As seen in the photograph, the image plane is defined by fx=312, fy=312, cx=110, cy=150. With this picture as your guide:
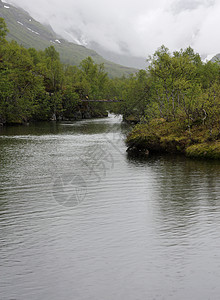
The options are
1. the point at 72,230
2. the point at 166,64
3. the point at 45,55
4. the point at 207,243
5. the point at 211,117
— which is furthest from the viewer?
the point at 45,55

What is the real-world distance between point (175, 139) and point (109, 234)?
24973mm

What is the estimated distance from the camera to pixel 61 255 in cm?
1211

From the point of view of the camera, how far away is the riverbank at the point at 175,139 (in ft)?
111

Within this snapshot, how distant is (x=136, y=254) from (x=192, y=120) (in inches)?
1124

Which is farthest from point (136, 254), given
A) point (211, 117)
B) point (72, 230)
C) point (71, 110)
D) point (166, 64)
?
point (71, 110)

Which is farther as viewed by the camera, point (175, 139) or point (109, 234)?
point (175, 139)

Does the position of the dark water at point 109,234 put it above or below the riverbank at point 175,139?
below

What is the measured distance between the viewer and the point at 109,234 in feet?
46.1

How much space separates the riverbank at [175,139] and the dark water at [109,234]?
7323 millimetres

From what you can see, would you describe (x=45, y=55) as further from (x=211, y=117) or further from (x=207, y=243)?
(x=207, y=243)

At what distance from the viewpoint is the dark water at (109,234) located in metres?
10.2

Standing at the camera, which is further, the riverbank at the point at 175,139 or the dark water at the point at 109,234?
the riverbank at the point at 175,139

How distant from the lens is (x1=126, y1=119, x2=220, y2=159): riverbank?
33969mm

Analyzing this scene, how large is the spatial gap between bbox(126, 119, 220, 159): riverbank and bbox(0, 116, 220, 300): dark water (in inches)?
288
